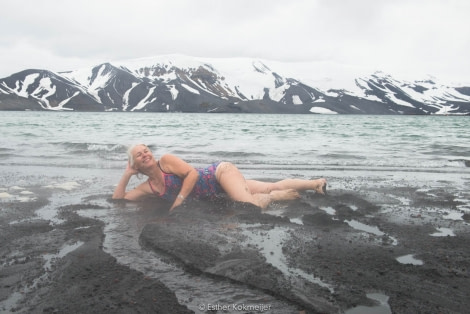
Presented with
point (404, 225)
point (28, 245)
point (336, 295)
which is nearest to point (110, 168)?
point (28, 245)

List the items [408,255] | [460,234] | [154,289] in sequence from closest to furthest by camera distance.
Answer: [154,289], [408,255], [460,234]

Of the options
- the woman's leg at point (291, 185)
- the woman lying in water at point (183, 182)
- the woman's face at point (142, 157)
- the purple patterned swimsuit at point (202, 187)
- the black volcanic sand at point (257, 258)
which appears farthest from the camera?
the woman's leg at point (291, 185)

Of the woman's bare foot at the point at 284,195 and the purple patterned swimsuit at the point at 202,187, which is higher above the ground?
the purple patterned swimsuit at the point at 202,187

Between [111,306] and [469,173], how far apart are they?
11185 mm

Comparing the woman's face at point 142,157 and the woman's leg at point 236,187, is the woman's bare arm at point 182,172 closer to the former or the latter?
the woman's face at point 142,157

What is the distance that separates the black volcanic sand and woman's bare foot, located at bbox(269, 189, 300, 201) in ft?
1.37

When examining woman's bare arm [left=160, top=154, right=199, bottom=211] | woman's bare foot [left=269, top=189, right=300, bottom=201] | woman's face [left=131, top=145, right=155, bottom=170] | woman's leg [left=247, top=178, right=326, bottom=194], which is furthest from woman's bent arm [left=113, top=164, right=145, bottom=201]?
woman's bare foot [left=269, top=189, right=300, bottom=201]

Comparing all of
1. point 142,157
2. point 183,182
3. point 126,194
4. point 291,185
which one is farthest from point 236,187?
point 126,194

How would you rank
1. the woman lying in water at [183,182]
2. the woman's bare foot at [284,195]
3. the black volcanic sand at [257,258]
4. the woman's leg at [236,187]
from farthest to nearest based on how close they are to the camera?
1. the woman's bare foot at [284,195]
2. the woman's leg at [236,187]
3. the woman lying in water at [183,182]
4. the black volcanic sand at [257,258]

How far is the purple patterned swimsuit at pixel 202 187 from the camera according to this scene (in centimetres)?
670

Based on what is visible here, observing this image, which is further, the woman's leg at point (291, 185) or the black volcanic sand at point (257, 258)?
the woman's leg at point (291, 185)

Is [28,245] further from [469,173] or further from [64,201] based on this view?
[469,173]

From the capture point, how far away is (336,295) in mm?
3246

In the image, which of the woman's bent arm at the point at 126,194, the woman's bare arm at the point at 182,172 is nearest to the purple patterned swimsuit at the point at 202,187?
the woman's bare arm at the point at 182,172
